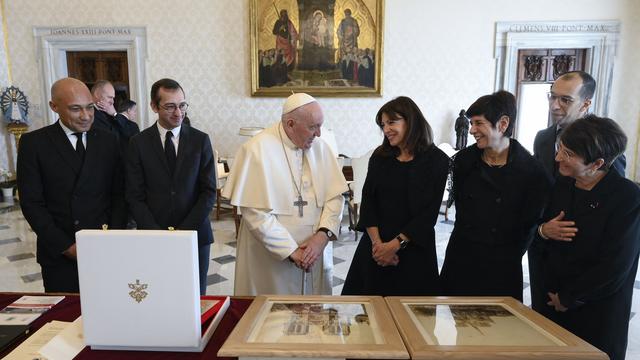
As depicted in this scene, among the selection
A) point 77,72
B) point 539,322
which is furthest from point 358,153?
point 539,322

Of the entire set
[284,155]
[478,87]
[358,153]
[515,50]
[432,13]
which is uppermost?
[432,13]

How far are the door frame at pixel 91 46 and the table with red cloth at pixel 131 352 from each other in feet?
23.1

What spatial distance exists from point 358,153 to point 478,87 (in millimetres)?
2581

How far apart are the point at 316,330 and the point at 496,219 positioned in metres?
1.25

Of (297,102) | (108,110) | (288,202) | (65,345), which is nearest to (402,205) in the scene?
→ (288,202)

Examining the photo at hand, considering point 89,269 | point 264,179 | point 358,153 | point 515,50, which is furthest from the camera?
point 358,153

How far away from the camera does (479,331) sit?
4.30ft

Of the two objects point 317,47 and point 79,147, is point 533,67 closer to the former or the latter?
point 317,47

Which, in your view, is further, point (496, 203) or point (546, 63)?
point (546, 63)

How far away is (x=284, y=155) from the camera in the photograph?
Answer: 7.84ft

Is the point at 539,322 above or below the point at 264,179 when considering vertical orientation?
below

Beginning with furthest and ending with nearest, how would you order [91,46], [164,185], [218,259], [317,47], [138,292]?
[91,46], [317,47], [218,259], [164,185], [138,292]

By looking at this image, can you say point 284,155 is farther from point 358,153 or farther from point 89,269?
point 358,153

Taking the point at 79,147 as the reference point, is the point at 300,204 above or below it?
below
